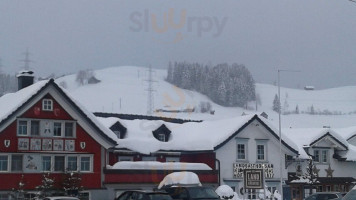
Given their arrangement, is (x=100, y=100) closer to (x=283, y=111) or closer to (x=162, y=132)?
(x=283, y=111)

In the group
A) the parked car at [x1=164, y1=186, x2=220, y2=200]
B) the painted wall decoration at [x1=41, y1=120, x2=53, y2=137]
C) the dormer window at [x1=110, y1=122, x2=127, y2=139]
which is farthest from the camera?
Answer: the dormer window at [x1=110, y1=122, x2=127, y2=139]

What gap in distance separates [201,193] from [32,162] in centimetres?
1504

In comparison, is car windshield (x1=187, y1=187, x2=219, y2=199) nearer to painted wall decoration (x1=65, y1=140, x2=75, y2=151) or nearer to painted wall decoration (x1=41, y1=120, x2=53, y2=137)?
painted wall decoration (x1=65, y1=140, x2=75, y2=151)

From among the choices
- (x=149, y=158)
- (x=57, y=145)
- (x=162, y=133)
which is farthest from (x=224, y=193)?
(x=57, y=145)

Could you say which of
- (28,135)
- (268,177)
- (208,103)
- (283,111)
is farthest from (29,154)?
(283,111)

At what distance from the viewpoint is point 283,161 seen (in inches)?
2098

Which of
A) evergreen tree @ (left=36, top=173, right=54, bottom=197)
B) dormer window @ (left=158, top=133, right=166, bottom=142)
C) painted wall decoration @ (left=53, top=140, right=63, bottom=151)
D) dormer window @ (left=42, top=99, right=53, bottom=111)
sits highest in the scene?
dormer window @ (left=42, top=99, right=53, bottom=111)

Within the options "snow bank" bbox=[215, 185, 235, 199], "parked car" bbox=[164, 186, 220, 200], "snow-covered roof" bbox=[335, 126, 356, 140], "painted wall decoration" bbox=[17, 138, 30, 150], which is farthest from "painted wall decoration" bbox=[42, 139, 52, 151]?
"snow-covered roof" bbox=[335, 126, 356, 140]

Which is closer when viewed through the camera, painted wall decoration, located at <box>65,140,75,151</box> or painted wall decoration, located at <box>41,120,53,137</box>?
painted wall decoration, located at <box>41,120,53,137</box>

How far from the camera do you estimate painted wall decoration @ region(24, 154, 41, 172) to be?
41.0m

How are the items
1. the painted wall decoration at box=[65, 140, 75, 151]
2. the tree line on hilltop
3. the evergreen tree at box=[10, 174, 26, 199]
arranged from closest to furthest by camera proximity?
the evergreen tree at box=[10, 174, 26, 199]
the painted wall decoration at box=[65, 140, 75, 151]
the tree line on hilltop

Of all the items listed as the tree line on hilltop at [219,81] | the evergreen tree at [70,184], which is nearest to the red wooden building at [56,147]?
the evergreen tree at [70,184]

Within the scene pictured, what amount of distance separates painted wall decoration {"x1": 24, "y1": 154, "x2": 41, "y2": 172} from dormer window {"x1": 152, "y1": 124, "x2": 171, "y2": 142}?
11.8m

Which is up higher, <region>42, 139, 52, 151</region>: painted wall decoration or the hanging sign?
<region>42, 139, 52, 151</region>: painted wall decoration
